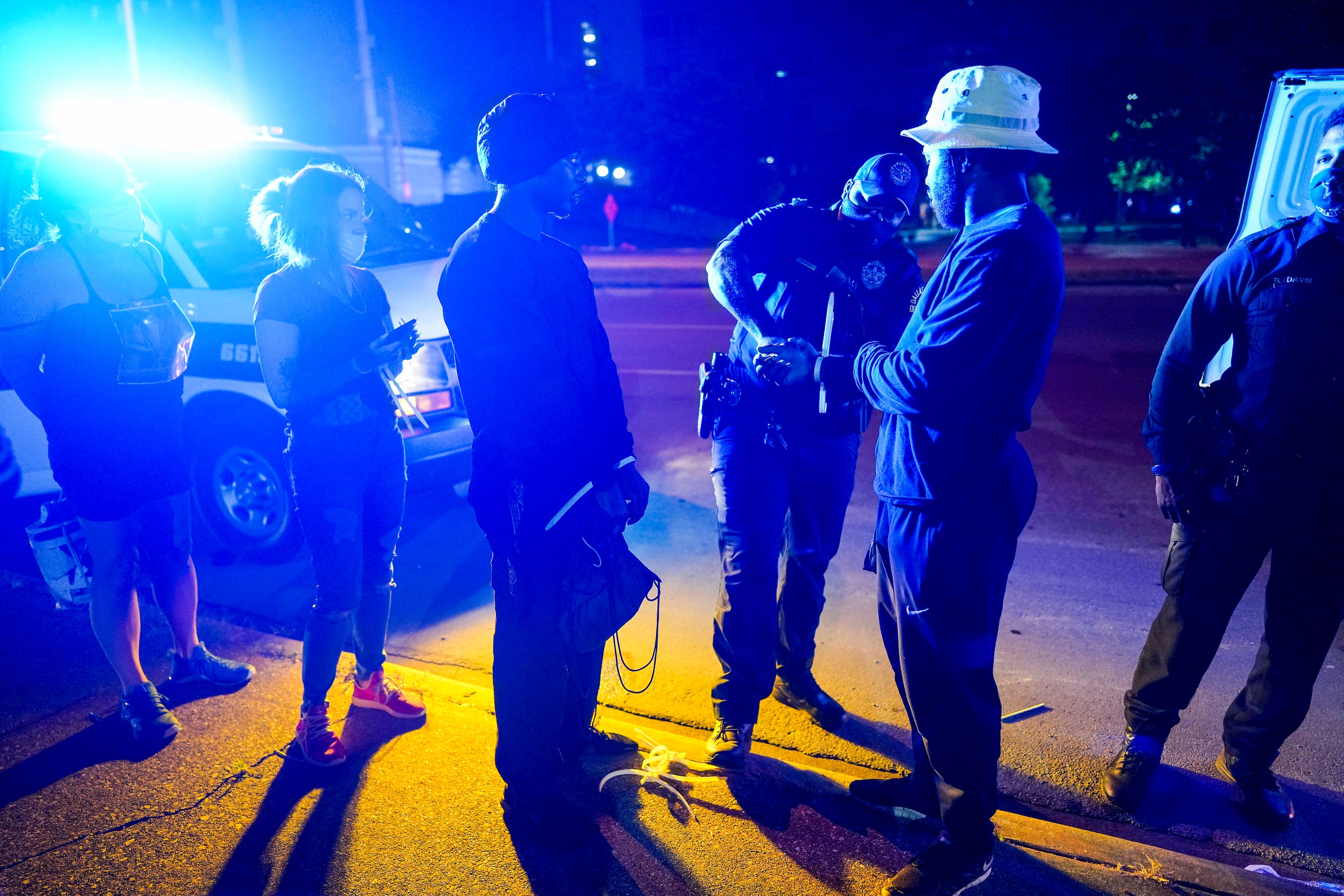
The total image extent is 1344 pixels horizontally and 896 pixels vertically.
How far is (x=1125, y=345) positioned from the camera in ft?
36.5

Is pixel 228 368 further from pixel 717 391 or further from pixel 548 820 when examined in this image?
pixel 548 820

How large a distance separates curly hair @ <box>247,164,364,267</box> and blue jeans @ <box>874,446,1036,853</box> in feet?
7.26

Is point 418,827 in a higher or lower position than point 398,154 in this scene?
lower

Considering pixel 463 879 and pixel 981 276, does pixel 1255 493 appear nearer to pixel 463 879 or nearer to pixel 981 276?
pixel 981 276

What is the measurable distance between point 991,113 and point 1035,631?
105 inches

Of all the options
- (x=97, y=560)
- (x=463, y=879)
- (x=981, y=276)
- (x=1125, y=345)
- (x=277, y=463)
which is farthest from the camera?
(x=1125, y=345)

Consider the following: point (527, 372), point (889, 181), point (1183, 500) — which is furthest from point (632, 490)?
point (1183, 500)

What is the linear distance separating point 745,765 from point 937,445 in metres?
1.40

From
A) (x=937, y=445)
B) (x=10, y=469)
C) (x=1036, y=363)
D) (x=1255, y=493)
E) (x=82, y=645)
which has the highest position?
(x=1036, y=363)

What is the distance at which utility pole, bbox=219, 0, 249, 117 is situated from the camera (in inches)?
684

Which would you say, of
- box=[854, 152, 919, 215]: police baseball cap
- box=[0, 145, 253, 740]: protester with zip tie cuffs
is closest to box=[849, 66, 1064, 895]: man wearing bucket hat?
box=[854, 152, 919, 215]: police baseball cap

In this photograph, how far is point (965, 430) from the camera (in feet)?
7.18

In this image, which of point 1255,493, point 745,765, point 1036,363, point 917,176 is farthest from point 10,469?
point 1255,493

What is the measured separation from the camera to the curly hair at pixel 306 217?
296 cm
